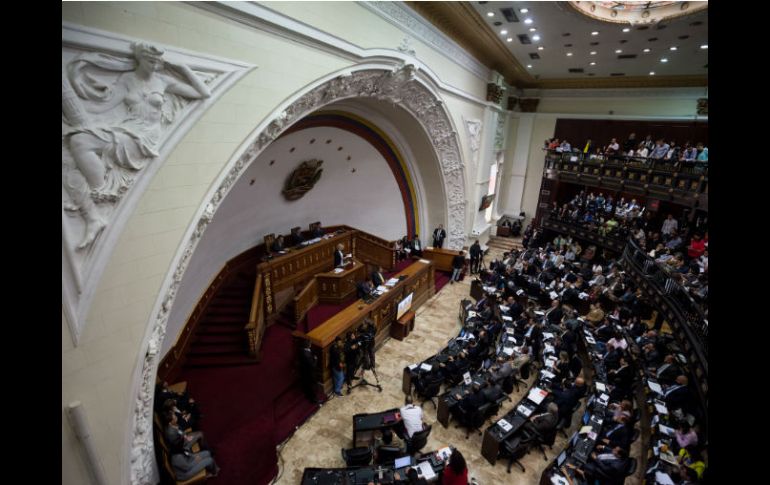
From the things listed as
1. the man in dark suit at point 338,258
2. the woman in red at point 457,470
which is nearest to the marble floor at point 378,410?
the woman in red at point 457,470

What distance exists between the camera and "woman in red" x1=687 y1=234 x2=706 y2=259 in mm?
10106

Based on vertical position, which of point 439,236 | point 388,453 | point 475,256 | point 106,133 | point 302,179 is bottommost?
point 388,453

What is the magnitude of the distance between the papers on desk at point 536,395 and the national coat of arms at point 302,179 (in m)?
7.89

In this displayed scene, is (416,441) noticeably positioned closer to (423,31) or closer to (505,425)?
(505,425)

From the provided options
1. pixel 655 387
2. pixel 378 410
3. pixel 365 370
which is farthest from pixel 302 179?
pixel 655 387

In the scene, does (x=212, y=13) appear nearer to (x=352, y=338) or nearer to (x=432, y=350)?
(x=352, y=338)

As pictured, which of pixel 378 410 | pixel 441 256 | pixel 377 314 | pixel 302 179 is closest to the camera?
pixel 378 410

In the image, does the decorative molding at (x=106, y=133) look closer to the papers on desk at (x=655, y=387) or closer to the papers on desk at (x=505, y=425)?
the papers on desk at (x=505, y=425)

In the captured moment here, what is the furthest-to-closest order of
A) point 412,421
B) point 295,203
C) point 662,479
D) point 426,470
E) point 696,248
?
point 295,203 < point 696,248 < point 412,421 < point 426,470 < point 662,479

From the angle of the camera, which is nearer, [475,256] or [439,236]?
[475,256]

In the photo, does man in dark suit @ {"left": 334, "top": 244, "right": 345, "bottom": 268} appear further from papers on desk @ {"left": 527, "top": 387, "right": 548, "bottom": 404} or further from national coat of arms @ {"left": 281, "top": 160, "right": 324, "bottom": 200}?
papers on desk @ {"left": 527, "top": 387, "right": 548, "bottom": 404}

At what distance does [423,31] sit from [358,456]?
9.56 m

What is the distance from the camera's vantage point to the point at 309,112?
22.2ft

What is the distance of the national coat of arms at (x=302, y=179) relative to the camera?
34.9ft
